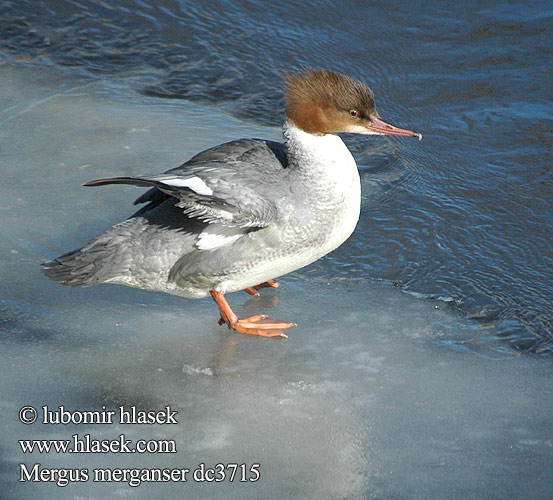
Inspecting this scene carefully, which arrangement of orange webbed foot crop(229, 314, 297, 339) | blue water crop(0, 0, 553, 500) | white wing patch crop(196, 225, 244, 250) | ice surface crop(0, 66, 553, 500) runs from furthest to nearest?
orange webbed foot crop(229, 314, 297, 339)
white wing patch crop(196, 225, 244, 250)
blue water crop(0, 0, 553, 500)
ice surface crop(0, 66, 553, 500)

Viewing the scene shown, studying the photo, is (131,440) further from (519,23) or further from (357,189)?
(519,23)

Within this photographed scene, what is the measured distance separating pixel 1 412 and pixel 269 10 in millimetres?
5231

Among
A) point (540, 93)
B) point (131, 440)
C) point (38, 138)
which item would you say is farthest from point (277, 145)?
point (540, 93)

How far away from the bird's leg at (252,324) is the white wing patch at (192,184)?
0.59 meters

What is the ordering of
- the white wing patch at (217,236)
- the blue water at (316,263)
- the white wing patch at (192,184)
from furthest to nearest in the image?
1. the white wing patch at (217,236)
2. the white wing patch at (192,184)
3. the blue water at (316,263)

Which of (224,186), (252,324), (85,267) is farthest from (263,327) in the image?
(85,267)

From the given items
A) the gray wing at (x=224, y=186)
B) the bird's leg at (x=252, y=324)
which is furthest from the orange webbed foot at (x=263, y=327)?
the gray wing at (x=224, y=186)

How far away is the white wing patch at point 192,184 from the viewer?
3.51 metres

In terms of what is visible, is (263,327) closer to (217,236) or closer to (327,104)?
(217,236)

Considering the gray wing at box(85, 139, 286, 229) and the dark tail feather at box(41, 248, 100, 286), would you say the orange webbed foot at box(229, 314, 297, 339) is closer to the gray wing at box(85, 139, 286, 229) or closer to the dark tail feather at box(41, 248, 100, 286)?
the gray wing at box(85, 139, 286, 229)

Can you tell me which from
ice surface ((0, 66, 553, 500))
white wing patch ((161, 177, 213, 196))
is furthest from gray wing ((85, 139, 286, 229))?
ice surface ((0, 66, 553, 500))

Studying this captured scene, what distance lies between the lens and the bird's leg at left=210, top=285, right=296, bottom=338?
12.5 ft

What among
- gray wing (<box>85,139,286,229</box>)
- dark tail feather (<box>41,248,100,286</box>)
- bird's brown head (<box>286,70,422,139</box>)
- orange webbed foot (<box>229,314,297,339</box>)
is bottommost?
orange webbed foot (<box>229,314,297,339</box>)

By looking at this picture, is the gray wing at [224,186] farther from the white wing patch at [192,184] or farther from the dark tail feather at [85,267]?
the dark tail feather at [85,267]
